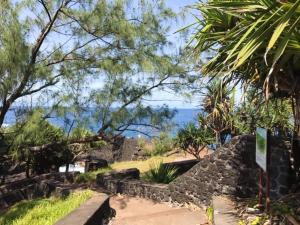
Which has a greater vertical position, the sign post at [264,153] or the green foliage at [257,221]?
the sign post at [264,153]

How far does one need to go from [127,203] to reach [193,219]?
237 centimetres

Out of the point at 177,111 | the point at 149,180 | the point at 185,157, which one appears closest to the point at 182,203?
the point at 149,180

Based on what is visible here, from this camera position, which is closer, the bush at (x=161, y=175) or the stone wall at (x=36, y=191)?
the bush at (x=161, y=175)

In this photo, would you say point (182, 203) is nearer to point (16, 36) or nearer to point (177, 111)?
point (177, 111)

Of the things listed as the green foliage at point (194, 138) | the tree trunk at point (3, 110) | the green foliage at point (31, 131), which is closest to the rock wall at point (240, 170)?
the green foliage at point (31, 131)

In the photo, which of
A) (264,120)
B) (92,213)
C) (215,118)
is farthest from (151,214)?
(215,118)

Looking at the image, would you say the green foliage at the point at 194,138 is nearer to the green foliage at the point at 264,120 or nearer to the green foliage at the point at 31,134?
the green foliage at the point at 264,120

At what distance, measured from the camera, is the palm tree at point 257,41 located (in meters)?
4.82

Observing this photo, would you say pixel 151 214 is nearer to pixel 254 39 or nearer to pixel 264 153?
pixel 264 153

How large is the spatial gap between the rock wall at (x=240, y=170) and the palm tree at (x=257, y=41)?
0.38 meters

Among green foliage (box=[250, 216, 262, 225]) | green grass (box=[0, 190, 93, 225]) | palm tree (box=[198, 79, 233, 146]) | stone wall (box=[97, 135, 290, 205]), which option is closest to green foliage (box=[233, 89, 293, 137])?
palm tree (box=[198, 79, 233, 146])

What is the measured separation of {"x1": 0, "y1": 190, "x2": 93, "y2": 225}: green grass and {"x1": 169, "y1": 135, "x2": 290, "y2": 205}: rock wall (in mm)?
2334

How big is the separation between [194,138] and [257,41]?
14219 mm

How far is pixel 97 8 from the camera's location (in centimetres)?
1124
